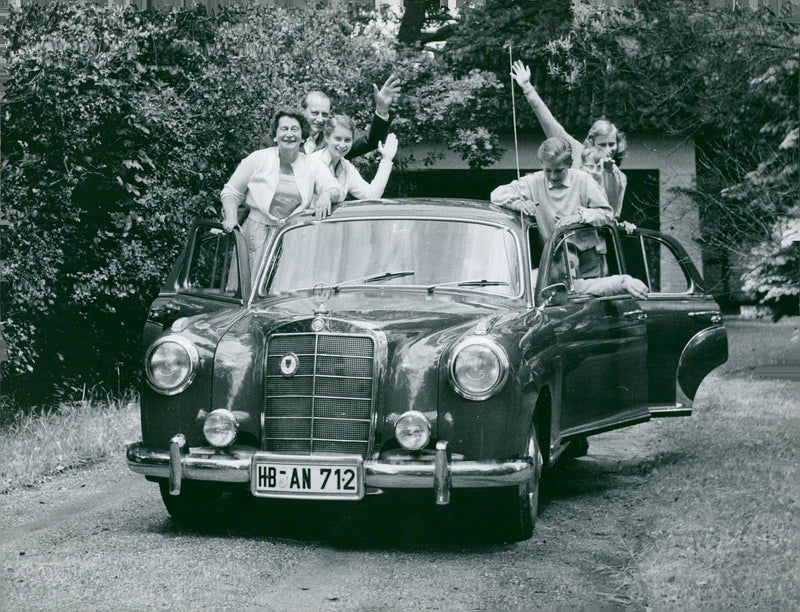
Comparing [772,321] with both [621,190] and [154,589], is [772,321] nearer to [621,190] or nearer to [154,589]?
[621,190]

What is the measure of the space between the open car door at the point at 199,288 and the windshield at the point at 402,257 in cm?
19

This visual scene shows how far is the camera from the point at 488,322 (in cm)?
578

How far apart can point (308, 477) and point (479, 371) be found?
0.87 metres

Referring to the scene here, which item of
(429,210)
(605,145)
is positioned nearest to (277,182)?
(429,210)

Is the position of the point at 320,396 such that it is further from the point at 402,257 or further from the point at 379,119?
the point at 379,119

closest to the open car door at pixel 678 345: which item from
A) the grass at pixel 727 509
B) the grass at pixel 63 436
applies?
the grass at pixel 727 509

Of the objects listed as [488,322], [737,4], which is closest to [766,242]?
[737,4]

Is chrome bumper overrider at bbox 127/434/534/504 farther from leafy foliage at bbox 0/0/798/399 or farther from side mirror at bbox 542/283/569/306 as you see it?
leafy foliage at bbox 0/0/798/399

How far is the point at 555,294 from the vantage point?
21.7 feet

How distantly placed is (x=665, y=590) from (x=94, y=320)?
776cm

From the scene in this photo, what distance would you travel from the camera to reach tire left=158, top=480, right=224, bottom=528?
20.0ft

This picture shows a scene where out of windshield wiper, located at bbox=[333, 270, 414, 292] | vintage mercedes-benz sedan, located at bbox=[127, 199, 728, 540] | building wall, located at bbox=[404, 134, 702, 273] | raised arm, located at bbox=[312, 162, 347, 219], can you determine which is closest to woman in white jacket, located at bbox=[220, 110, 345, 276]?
raised arm, located at bbox=[312, 162, 347, 219]

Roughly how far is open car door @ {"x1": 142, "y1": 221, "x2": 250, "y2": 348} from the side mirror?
1605mm

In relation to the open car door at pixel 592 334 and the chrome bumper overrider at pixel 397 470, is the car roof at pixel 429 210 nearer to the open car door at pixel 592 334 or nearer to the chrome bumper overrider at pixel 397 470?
the open car door at pixel 592 334
